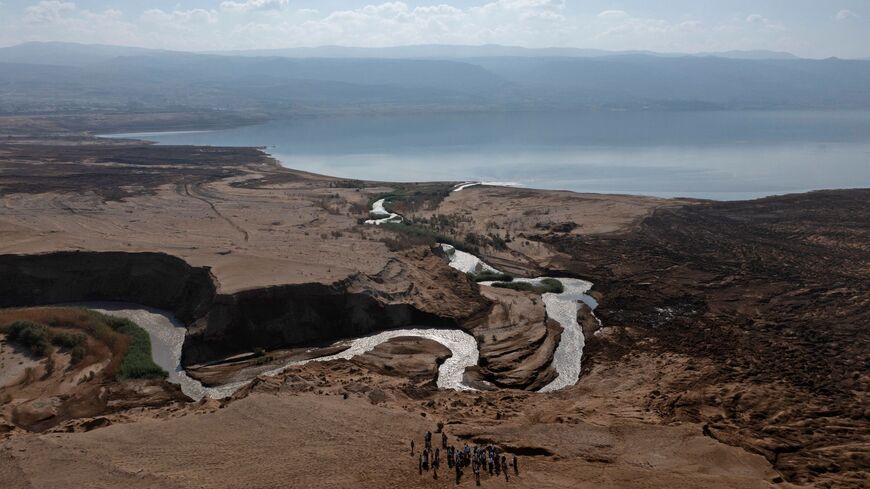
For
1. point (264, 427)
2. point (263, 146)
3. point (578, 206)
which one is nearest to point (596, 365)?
point (264, 427)

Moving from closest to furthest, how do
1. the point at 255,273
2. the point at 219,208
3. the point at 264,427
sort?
1. the point at 264,427
2. the point at 255,273
3. the point at 219,208

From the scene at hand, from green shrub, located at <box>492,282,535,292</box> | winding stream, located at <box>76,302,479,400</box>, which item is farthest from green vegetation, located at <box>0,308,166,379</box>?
green shrub, located at <box>492,282,535,292</box>

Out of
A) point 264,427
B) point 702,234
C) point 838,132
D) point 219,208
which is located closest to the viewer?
point 264,427

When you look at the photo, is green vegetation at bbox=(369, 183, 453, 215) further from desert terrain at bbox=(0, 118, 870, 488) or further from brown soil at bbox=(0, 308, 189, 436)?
brown soil at bbox=(0, 308, 189, 436)

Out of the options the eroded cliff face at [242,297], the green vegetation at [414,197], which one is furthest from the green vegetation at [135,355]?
the green vegetation at [414,197]

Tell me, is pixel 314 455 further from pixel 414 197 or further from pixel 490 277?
pixel 414 197

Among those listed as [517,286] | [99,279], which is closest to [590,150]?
[517,286]

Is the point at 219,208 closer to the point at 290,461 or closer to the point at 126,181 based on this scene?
the point at 126,181
